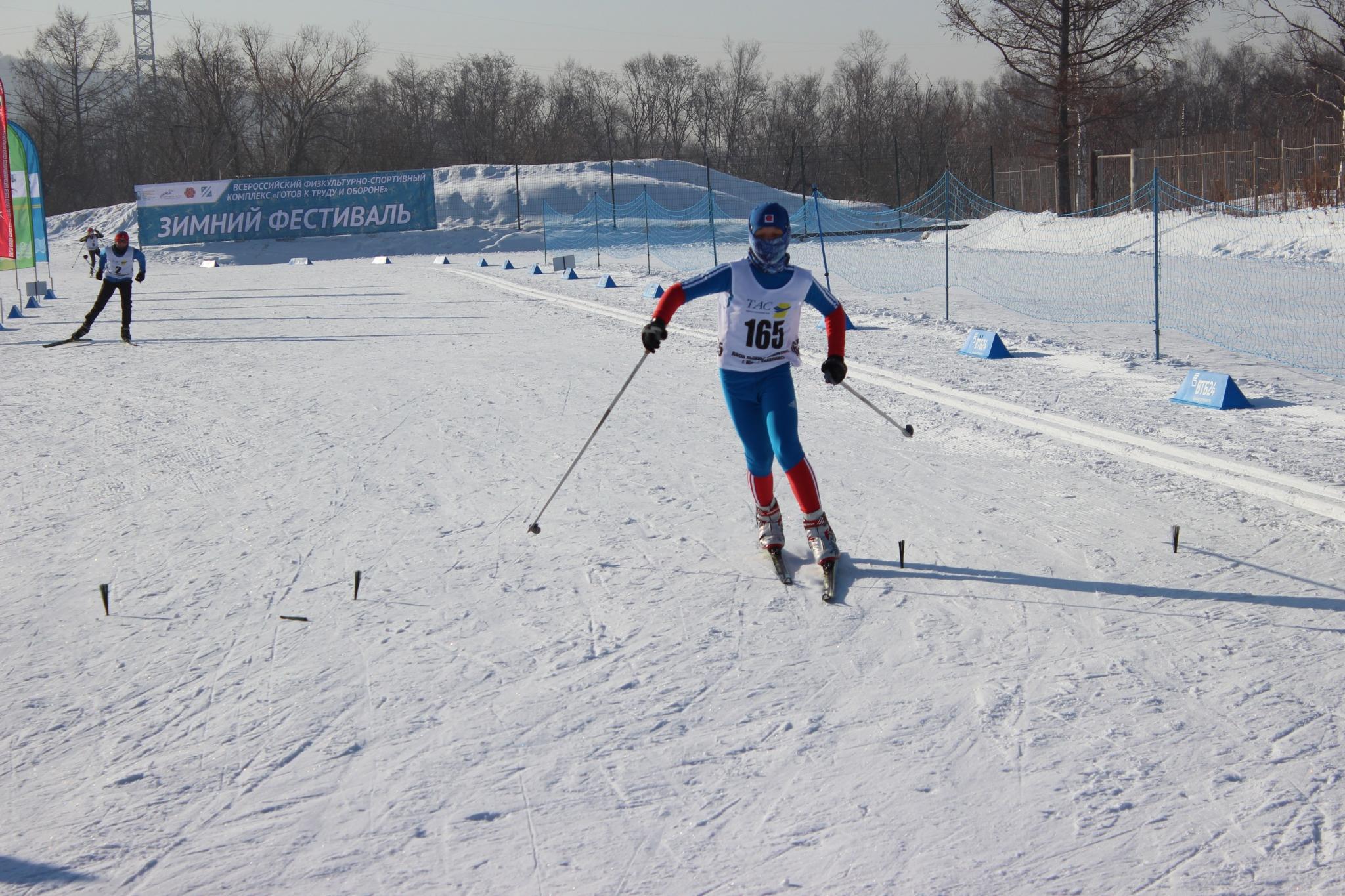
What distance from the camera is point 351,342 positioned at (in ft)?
48.7

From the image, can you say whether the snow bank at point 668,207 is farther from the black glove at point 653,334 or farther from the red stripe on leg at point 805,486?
the black glove at point 653,334

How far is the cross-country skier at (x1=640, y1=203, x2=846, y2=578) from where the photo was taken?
5121 millimetres

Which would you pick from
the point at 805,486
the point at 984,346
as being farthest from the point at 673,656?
the point at 984,346

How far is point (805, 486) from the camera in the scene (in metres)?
5.29

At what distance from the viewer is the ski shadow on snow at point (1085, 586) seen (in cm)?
478

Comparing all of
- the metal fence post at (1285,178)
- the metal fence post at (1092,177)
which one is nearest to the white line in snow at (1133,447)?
the metal fence post at (1285,178)

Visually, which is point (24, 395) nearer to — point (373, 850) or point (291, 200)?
point (373, 850)

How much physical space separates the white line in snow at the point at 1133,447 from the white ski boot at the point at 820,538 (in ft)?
9.12

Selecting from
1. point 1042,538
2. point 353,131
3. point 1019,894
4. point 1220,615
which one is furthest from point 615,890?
point 353,131

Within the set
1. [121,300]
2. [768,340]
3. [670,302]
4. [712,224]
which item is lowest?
[768,340]

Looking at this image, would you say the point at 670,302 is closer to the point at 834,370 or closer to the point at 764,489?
the point at 834,370

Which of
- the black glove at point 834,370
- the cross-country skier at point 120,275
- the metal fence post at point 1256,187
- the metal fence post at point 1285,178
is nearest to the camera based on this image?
the black glove at point 834,370

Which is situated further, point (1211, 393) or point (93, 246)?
point (93, 246)

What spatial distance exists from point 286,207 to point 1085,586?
37.9 m
